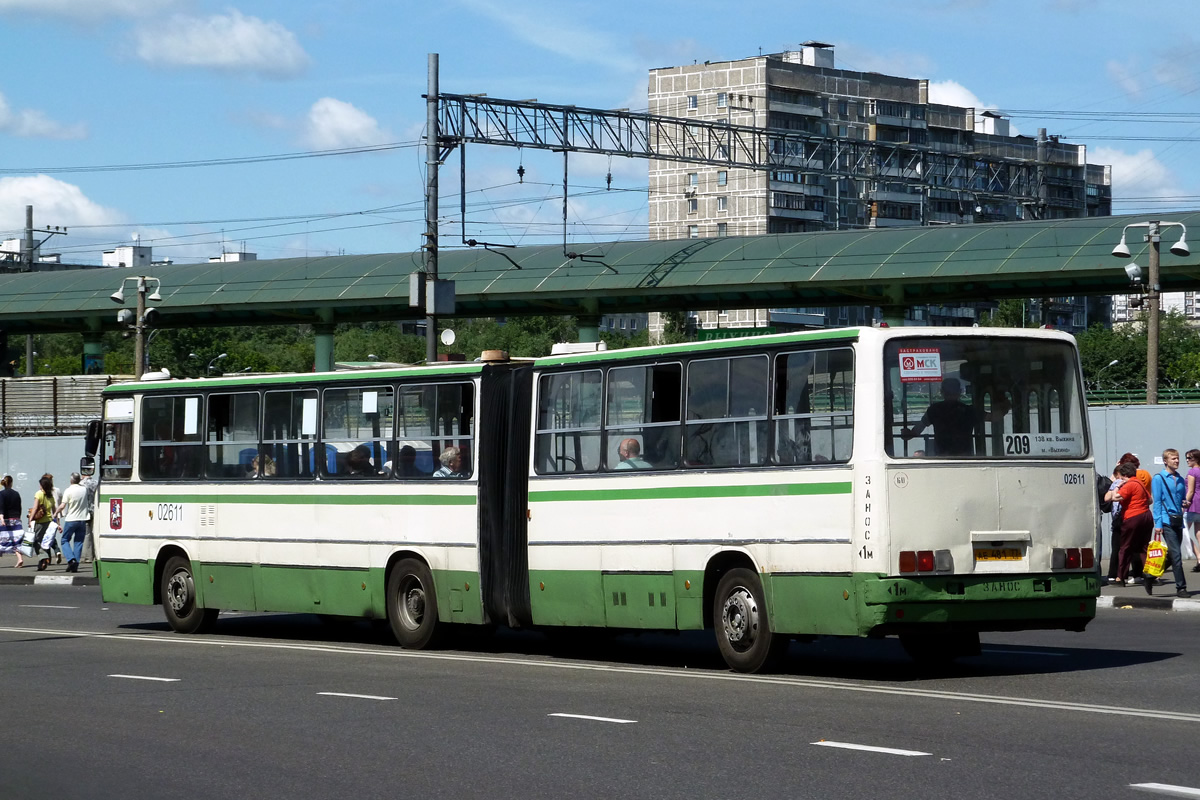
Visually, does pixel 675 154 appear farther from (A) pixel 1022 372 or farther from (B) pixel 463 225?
(A) pixel 1022 372

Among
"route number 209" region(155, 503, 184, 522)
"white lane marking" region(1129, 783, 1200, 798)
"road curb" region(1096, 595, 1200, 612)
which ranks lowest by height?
"white lane marking" region(1129, 783, 1200, 798)

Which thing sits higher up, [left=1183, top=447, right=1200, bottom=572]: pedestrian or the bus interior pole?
the bus interior pole

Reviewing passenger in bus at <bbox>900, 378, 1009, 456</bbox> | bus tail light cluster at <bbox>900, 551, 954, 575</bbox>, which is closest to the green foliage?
passenger in bus at <bbox>900, 378, 1009, 456</bbox>

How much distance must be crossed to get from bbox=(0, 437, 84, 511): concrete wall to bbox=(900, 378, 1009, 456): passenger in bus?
110 ft

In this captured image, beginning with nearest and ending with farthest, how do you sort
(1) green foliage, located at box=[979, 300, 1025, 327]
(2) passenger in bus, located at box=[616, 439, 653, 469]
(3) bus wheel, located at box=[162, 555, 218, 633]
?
1. (2) passenger in bus, located at box=[616, 439, 653, 469]
2. (3) bus wheel, located at box=[162, 555, 218, 633]
3. (1) green foliage, located at box=[979, 300, 1025, 327]

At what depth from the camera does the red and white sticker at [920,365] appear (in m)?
13.2

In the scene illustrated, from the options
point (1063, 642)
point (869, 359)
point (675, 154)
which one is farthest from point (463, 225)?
point (869, 359)

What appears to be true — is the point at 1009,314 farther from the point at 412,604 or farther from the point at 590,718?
the point at 590,718

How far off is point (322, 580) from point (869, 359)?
7.37m

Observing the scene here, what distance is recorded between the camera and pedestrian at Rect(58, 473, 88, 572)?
104 feet

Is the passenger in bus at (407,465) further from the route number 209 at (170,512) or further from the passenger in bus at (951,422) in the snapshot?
the passenger in bus at (951,422)

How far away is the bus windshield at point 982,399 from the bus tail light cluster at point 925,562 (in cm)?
71

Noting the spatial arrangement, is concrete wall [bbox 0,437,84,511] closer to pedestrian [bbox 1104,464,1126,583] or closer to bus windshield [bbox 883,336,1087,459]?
pedestrian [bbox 1104,464,1126,583]

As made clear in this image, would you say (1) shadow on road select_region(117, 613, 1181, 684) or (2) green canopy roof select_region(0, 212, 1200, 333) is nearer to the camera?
(1) shadow on road select_region(117, 613, 1181, 684)
